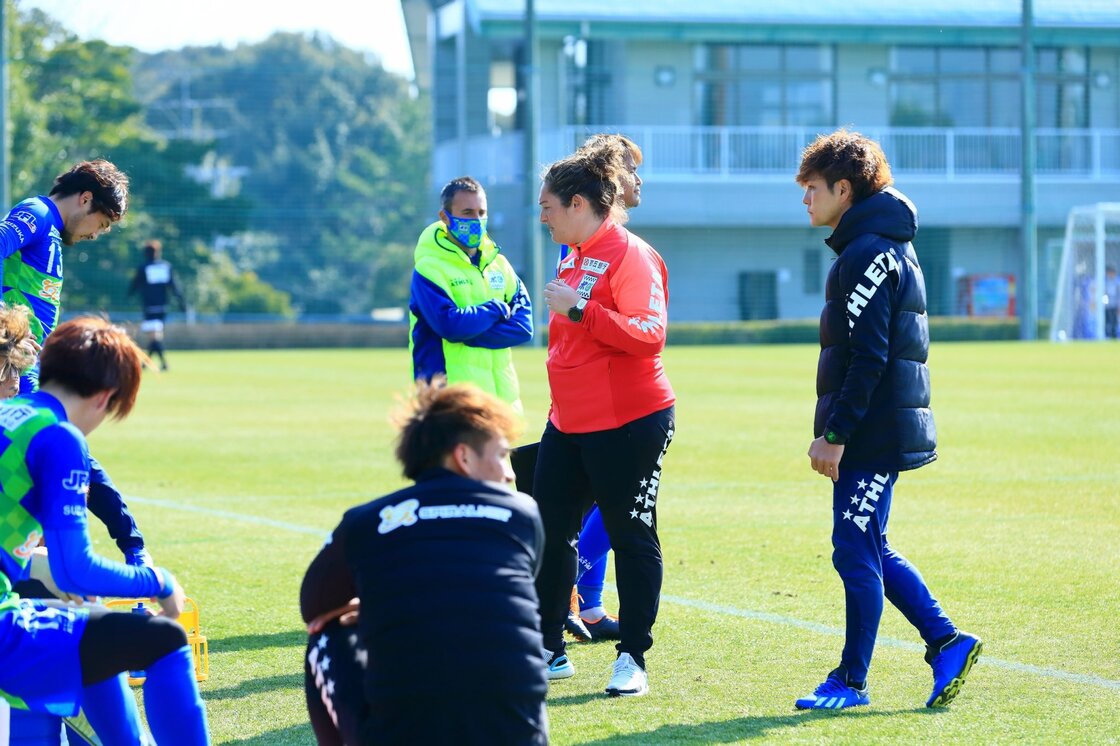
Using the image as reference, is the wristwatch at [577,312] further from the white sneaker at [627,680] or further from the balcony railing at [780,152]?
the balcony railing at [780,152]

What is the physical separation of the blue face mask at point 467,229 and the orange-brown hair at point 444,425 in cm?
319

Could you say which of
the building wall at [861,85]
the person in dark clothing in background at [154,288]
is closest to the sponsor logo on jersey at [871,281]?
the person in dark clothing in background at [154,288]

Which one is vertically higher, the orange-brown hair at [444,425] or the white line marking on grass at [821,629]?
the orange-brown hair at [444,425]

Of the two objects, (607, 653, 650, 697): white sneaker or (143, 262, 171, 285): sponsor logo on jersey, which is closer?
(607, 653, 650, 697): white sneaker

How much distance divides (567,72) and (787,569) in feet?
116

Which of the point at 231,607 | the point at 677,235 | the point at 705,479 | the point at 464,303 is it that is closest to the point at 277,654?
the point at 231,607

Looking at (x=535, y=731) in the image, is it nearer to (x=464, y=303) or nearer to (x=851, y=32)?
(x=464, y=303)

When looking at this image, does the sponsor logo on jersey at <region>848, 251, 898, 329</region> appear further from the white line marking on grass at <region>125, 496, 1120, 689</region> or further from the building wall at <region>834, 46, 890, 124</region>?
the building wall at <region>834, 46, 890, 124</region>

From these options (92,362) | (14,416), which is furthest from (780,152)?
(14,416)

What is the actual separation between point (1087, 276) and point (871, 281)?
33961mm

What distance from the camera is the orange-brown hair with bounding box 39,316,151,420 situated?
407cm

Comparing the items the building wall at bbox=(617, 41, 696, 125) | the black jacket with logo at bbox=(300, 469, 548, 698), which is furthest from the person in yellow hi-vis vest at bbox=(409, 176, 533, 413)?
the building wall at bbox=(617, 41, 696, 125)


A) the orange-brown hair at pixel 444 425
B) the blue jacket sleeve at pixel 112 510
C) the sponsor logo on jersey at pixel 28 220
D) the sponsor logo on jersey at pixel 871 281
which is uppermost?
the sponsor logo on jersey at pixel 28 220

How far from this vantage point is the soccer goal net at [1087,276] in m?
35.7
